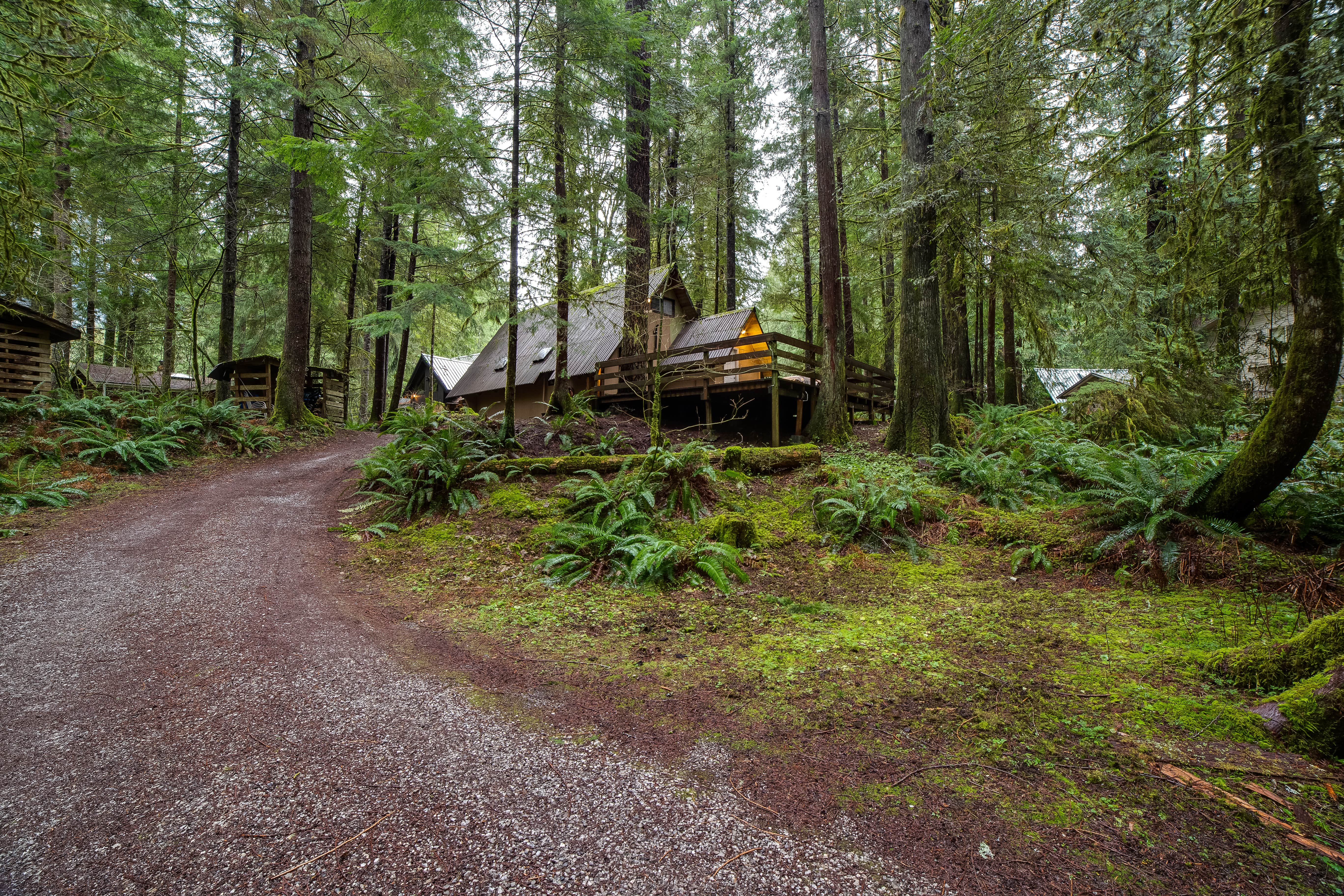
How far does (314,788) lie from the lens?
2361 mm

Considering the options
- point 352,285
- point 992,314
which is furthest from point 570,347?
point 992,314

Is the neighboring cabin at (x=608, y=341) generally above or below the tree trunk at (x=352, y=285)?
below

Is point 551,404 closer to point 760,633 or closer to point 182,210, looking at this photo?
point 760,633

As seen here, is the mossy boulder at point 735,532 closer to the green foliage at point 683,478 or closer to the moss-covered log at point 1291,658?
the green foliage at point 683,478

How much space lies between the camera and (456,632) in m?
4.46

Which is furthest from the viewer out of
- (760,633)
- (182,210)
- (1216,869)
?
(182,210)

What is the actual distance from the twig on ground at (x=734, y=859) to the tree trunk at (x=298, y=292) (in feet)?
50.9

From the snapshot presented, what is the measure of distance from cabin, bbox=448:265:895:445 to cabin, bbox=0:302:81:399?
34.0 ft

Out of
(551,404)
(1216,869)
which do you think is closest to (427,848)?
(1216,869)

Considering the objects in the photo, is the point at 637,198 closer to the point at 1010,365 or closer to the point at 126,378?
the point at 1010,365

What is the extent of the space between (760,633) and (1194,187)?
19.5 ft

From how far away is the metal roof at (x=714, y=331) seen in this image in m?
18.9

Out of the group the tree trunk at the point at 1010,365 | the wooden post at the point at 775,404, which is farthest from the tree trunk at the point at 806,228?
the wooden post at the point at 775,404

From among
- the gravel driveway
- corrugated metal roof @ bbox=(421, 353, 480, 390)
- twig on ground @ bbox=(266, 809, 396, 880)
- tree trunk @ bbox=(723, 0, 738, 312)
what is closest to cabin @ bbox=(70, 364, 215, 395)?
corrugated metal roof @ bbox=(421, 353, 480, 390)
